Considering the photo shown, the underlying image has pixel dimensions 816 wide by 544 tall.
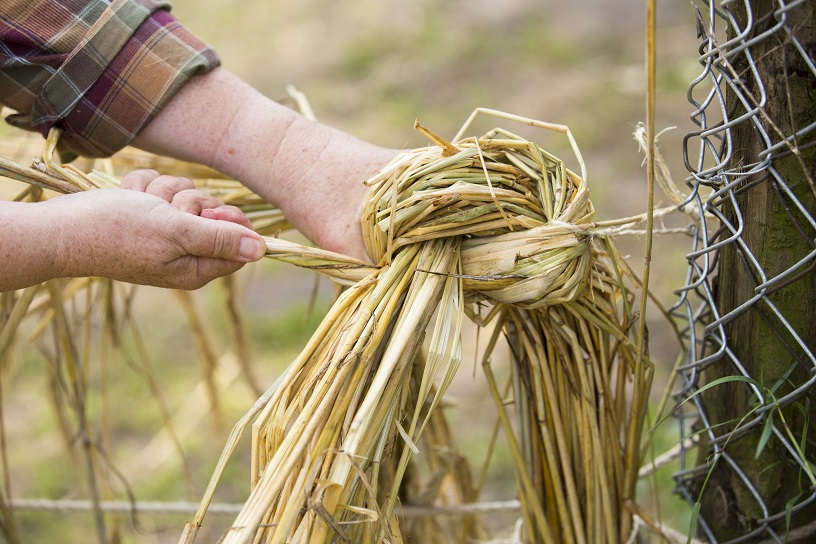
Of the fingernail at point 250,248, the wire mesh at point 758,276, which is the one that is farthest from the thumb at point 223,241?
the wire mesh at point 758,276

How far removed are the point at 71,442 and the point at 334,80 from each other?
252 cm

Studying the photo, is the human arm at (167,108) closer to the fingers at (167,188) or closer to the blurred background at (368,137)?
the fingers at (167,188)

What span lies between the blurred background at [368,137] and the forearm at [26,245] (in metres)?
0.49

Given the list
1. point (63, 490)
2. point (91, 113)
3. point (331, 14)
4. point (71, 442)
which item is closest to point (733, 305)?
point (91, 113)

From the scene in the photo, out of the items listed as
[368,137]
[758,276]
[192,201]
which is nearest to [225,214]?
[192,201]

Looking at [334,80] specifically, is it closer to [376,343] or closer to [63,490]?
[63,490]

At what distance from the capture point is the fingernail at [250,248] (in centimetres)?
80

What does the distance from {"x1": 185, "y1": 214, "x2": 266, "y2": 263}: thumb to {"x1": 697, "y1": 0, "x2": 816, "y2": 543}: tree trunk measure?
0.47 m

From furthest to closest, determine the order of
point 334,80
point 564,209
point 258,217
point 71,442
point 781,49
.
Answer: point 334,80
point 71,442
point 258,217
point 564,209
point 781,49

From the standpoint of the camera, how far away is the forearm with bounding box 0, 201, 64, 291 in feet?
2.32

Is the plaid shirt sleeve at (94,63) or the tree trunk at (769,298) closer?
the tree trunk at (769,298)

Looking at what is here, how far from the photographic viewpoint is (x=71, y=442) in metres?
1.28

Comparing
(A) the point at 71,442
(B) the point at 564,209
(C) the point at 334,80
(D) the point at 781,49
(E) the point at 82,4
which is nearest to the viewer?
(D) the point at 781,49

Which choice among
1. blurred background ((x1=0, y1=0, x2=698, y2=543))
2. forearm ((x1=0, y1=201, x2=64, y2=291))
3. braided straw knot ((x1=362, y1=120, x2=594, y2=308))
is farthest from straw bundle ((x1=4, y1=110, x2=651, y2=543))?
blurred background ((x1=0, y1=0, x2=698, y2=543))
